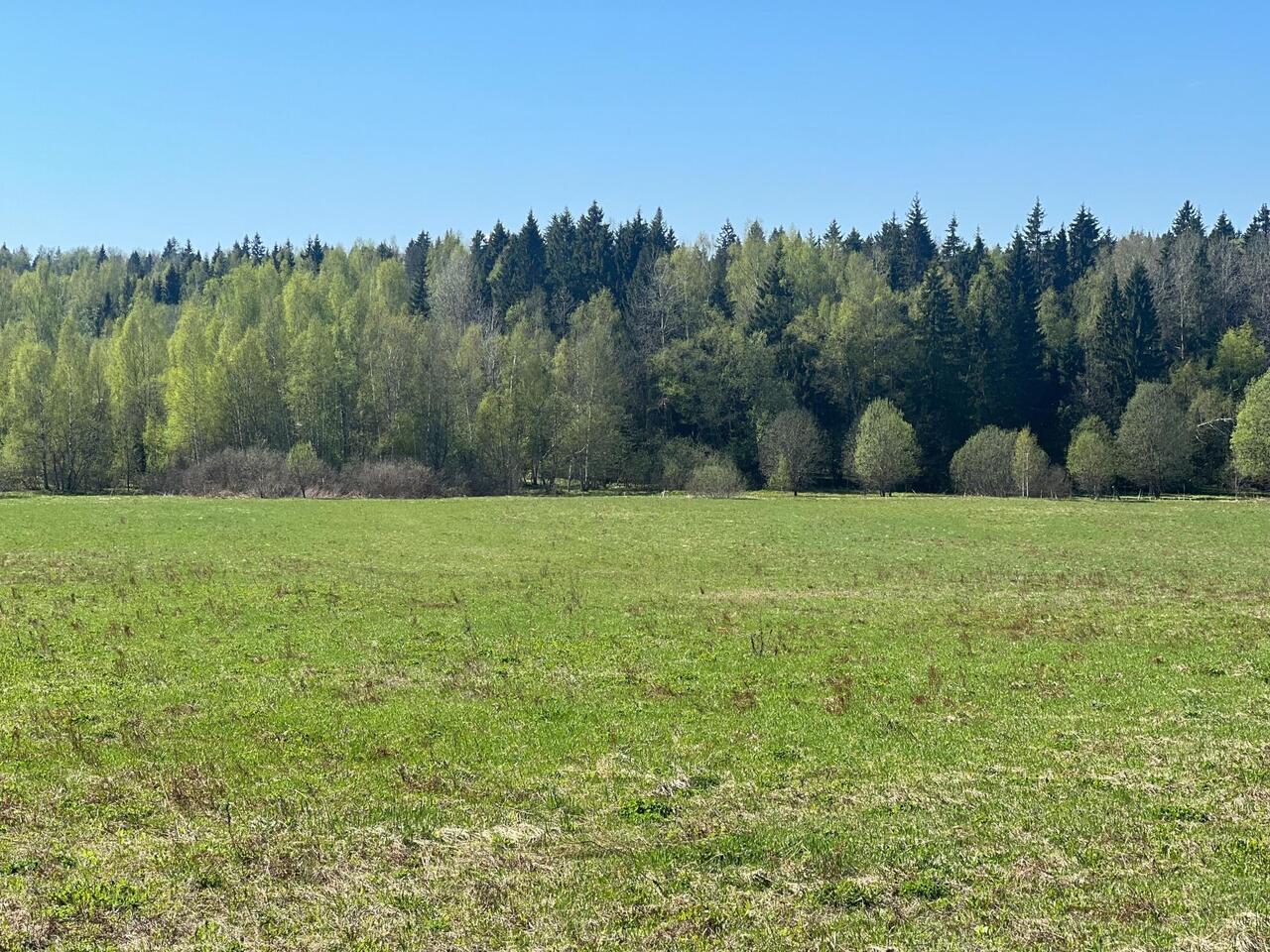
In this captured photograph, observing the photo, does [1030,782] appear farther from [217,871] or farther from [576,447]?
[576,447]

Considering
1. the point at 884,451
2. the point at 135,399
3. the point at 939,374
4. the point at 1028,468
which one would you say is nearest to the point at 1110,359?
the point at 939,374


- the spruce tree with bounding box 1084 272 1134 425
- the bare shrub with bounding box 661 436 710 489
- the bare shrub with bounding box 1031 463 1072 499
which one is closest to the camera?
the bare shrub with bounding box 1031 463 1072 499

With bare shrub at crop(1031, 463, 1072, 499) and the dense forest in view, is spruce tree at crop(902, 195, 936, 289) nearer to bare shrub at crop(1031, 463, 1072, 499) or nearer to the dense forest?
the dense forest

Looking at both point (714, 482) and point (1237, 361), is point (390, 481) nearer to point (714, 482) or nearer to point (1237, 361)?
point (714, 482)

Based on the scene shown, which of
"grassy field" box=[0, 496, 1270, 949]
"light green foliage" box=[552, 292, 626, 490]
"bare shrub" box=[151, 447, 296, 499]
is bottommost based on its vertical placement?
"grassy field" box=[0, 496, 1270, 949]

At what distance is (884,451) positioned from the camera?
316 ft

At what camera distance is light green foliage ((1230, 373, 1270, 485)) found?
289ft

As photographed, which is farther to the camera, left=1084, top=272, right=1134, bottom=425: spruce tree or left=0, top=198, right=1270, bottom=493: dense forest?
left=1084, top=272, right=1134, bottom=425: spruce tree

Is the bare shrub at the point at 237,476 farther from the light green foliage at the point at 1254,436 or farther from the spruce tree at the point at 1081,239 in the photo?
the spruce tree at the point at 1081,239

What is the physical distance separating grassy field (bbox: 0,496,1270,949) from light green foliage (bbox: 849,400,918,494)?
64.4 m

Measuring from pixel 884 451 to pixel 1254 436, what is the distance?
3325 centimetres

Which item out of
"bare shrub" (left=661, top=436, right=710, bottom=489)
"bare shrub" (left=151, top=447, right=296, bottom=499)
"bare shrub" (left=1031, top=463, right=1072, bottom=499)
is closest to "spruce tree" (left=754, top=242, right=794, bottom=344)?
"bare shrub" (left=661, top=436, right=710, bottom=489)

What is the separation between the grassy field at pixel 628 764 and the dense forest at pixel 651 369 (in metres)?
71.4

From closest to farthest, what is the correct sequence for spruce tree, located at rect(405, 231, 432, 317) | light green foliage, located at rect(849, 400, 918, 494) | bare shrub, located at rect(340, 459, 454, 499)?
bare shrub, located at rect(340, 459, 454, 499) → light green foliage, located at rect(849, 400, 918, 494) → spruce tree, located at rect(405, 231, 432, 317)
